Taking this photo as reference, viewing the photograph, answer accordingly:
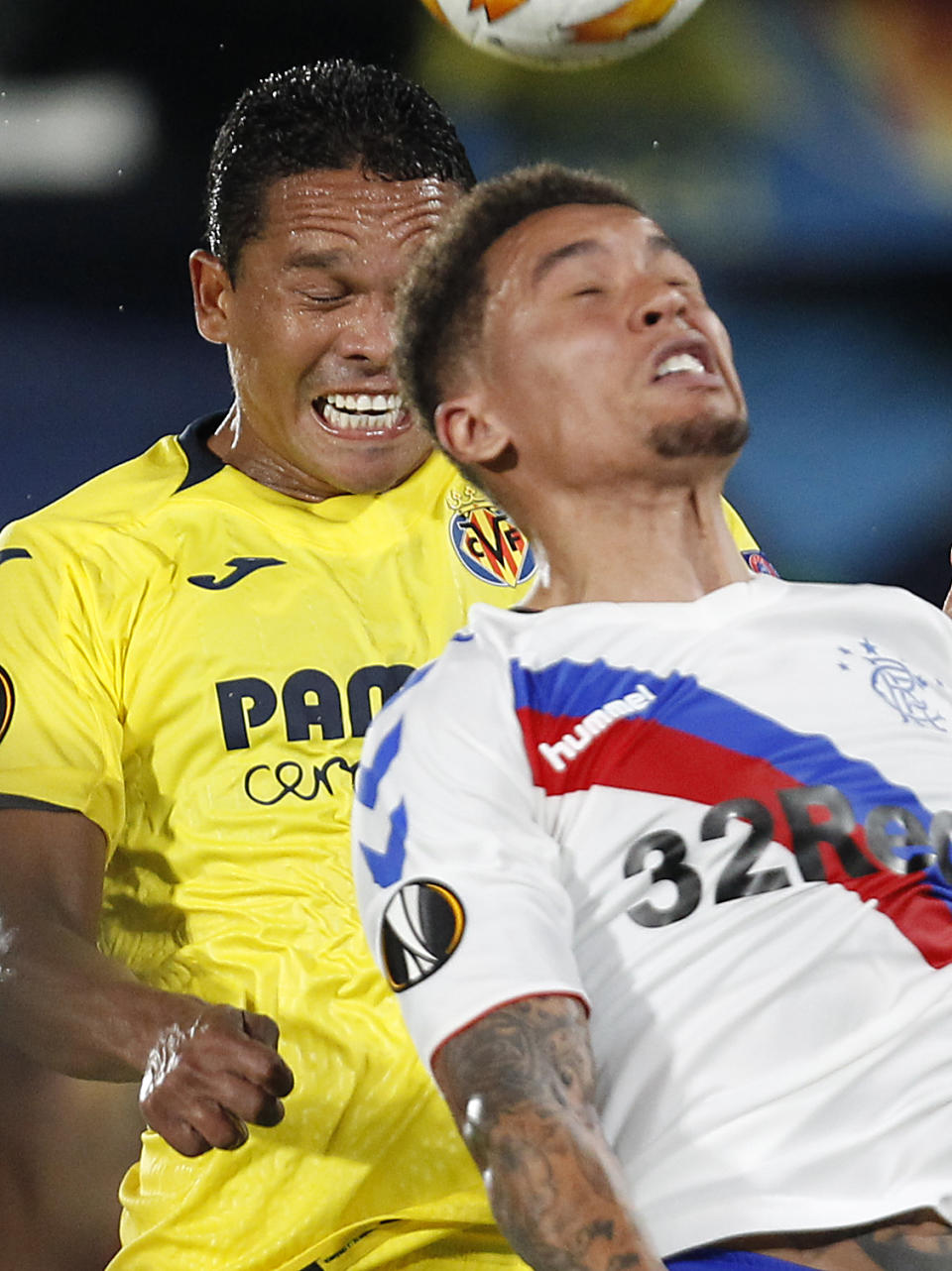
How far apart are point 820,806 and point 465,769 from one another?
28 centimetres

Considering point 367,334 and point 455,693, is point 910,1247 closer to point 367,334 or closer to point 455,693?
point 455,693

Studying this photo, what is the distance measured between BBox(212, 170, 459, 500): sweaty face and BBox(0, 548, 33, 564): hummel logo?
34 cm

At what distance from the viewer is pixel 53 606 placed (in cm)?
199

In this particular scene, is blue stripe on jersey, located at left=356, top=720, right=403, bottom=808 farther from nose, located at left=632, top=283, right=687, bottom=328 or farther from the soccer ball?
the soccer ball

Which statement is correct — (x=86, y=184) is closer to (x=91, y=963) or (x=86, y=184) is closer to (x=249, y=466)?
(x=249, y=466)

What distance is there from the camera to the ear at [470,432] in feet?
5.21

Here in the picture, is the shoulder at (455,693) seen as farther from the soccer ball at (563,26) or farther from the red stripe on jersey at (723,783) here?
the soccer ball at (563,26)

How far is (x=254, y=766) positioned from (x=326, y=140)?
88 centimetres

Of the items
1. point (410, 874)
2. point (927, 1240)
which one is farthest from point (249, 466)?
point (927, 1240)

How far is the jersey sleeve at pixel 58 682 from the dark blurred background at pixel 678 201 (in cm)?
129

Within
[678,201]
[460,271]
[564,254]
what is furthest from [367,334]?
[678,201]

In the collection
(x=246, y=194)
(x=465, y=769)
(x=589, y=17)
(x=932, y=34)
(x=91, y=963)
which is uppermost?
(x=932, y=34)

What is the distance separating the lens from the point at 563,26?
8.38 feet

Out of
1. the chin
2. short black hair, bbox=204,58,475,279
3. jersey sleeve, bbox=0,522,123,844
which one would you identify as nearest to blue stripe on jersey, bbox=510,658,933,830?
the chin
